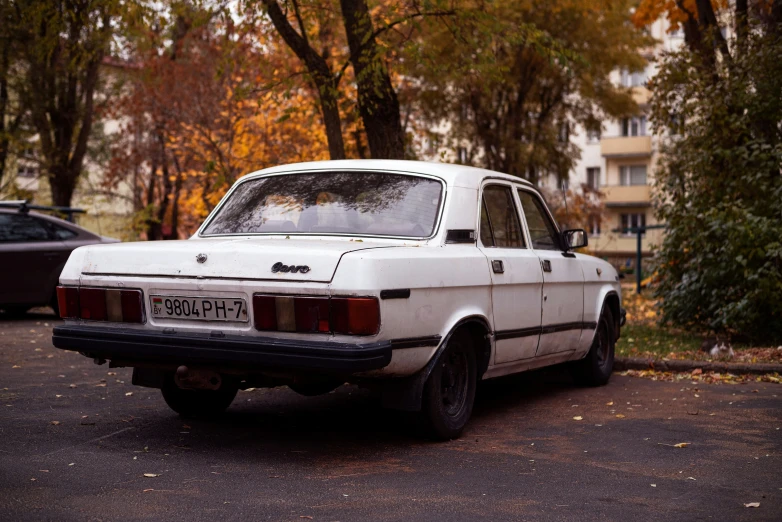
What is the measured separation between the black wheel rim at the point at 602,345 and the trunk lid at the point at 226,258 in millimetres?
3398

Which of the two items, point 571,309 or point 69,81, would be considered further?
point 69,81

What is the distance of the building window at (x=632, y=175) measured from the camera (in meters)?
68.4

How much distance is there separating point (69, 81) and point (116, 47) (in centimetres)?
828

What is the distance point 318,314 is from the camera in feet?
17.5

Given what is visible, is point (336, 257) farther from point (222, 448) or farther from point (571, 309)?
point (571, 309)

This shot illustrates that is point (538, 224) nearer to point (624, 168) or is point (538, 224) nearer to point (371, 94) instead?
point (371, 94)

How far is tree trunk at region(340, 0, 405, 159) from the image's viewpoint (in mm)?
12672

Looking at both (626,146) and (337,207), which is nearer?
(337,207)

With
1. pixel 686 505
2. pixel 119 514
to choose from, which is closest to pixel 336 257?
pixel 119 514

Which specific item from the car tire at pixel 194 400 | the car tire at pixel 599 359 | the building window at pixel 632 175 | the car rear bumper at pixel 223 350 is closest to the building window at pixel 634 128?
the building window at pixel 632 175

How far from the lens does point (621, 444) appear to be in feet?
20.4

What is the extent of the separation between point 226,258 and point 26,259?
356 inches

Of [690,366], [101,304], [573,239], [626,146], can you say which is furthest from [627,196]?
[101,304]

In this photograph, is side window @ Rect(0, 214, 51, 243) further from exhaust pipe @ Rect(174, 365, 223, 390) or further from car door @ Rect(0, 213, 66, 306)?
exhaust pipe @ Rect(174, 365, 223, 390)
